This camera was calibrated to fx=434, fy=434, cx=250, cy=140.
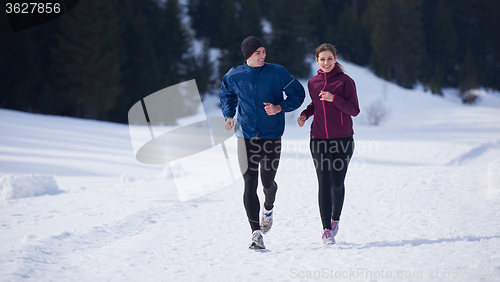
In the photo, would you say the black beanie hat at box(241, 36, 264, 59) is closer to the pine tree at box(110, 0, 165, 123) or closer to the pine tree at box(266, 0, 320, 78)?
the pine tree at box(110, 0, 165, 123)

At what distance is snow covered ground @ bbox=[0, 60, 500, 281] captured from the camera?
2926 mm

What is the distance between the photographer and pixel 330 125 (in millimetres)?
3395

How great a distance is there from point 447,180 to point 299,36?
2747cm

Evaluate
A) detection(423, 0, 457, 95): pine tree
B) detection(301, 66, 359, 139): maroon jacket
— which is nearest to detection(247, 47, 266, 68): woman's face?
Result: detection(301, 66, 359, 139): maroon jacket

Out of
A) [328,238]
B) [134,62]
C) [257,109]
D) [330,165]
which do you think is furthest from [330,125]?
[134,62]

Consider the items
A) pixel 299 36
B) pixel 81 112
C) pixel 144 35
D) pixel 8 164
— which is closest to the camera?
pixel 8 164

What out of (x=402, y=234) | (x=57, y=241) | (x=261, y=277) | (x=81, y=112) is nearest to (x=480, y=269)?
(x=402, y=234)

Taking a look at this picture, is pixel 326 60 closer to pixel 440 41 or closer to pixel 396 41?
pixel 396 41

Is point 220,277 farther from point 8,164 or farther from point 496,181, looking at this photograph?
point 8,164

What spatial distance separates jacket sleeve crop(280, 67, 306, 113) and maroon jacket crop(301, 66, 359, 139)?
13cm

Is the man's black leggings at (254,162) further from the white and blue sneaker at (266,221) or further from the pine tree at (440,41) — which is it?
the pine tree at (440,41)

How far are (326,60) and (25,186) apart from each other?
5.26m

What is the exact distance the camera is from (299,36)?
107ft

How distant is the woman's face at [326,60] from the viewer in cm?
338
